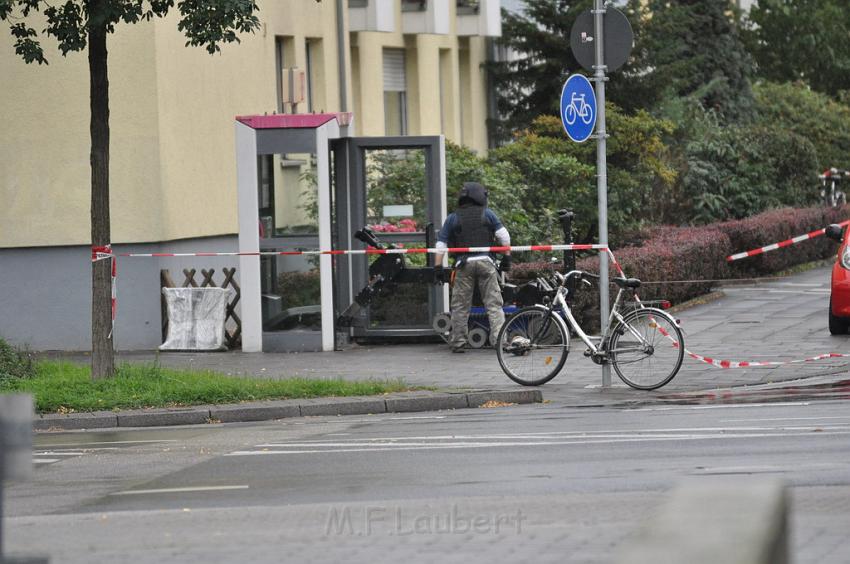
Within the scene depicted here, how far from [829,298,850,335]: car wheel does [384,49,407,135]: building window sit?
13669 mm

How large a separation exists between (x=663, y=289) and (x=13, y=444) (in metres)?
17.1

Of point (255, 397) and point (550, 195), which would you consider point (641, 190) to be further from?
point (255, 397)

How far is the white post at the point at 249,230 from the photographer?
18.2 meters

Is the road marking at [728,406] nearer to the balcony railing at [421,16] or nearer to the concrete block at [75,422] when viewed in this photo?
the concrete block at [75,422]

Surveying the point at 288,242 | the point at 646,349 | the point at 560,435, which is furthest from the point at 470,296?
the point at 560,435

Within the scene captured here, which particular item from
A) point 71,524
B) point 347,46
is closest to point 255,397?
point 71,524

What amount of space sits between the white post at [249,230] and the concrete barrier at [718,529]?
45.1ft

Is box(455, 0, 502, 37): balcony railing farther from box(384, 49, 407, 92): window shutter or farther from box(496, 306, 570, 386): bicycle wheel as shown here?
box(496, 306, 570, 386): bicycle wheel

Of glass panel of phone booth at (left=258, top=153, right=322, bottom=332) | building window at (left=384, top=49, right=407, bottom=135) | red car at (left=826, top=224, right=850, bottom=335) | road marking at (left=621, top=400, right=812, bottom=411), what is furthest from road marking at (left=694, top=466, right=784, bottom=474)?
building window at (left=384, top=49, right=407, bottom=135)

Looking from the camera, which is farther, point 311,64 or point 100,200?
point 311,64

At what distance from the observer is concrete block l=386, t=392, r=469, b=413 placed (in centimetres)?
1338

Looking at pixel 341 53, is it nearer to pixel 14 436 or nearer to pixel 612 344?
pixel 612 344

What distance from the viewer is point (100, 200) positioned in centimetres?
1430

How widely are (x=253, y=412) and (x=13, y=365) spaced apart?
121 inches
